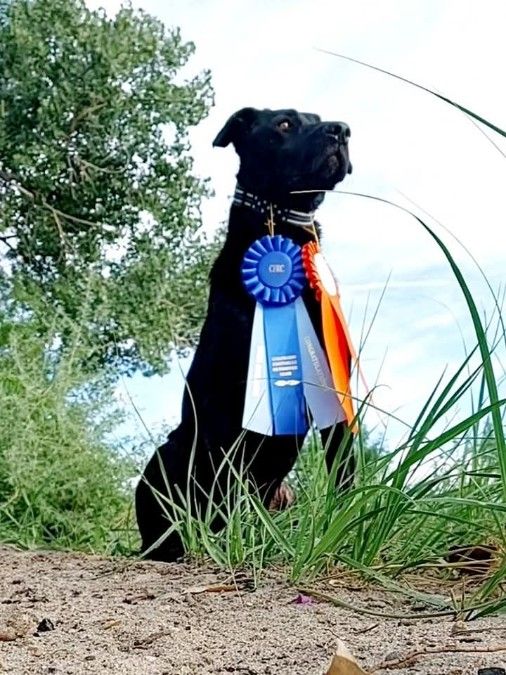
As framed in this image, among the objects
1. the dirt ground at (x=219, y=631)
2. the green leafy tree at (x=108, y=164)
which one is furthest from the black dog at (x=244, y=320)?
the green leafy tree at (x=108, y=164)

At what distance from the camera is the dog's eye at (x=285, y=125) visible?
2.79 metres

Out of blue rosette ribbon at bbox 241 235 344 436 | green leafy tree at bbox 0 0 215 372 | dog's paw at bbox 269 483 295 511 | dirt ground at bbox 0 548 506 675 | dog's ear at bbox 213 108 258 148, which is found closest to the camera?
dirt ground at bbox 0 548 506 675

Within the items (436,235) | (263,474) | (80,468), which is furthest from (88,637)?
(80,468)

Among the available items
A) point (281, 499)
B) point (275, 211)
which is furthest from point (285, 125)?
point (281, 499)

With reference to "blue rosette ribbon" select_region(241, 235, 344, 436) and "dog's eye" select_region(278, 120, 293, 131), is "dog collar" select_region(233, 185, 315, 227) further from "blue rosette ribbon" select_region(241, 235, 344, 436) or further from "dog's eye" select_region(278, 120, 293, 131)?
"dog's eye" select_region(278, 120, 293, 131)

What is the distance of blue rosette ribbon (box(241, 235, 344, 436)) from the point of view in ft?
8.47

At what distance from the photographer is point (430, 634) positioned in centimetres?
123

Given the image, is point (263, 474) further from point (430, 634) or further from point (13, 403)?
point (13, 403)

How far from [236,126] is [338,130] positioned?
0.37m

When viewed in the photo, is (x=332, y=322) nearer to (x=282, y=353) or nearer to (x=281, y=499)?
(x=282, y=353)

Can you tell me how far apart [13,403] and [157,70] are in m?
2.55

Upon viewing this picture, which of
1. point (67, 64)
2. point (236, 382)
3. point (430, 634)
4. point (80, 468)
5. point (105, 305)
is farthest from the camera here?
point (67, 64)

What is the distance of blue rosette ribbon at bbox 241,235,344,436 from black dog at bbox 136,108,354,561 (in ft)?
0.15

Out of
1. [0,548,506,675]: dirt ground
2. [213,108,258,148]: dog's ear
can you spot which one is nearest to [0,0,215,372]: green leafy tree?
[213,108,258,148]: dog's ear
